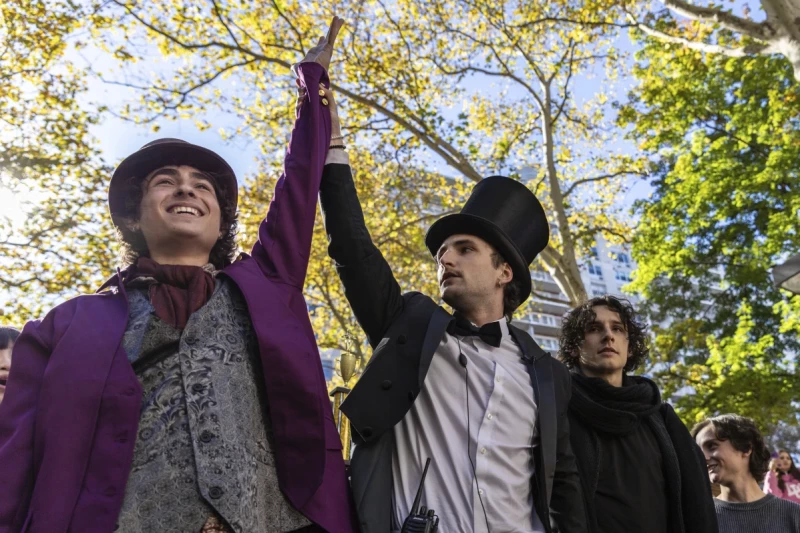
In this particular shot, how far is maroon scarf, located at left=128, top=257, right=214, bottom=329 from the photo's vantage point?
2.30 m

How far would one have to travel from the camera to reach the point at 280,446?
217 centimetres

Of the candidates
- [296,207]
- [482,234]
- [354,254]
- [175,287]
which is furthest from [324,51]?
[175,287]

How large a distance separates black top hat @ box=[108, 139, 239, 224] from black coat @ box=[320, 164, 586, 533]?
477 millimetres

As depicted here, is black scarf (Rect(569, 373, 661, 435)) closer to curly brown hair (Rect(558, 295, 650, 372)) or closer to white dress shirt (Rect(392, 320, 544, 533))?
curly brown hair (Rect(558, 295, 650, 372))

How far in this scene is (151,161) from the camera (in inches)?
103

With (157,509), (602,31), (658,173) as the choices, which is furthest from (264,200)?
(157,509)

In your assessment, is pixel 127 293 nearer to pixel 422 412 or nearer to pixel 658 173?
pixel 422 412

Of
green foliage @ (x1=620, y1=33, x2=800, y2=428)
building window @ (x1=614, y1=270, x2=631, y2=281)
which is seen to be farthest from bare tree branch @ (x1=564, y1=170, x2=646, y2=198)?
building window @ (x1=614, y1=270, x2=631, y2=281)

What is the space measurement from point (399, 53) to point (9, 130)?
6.88m

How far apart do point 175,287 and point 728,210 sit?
15.0 metres

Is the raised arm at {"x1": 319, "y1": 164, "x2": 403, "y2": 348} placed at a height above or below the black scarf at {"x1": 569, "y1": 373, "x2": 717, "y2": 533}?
above

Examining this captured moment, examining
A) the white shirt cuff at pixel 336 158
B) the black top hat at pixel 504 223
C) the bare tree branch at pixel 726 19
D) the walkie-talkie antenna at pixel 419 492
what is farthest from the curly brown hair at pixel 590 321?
the bare tree branch at pixel 726 19

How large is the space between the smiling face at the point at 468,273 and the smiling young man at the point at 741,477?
227 cm

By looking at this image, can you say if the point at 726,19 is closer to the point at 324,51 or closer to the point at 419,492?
the point at 324,51
